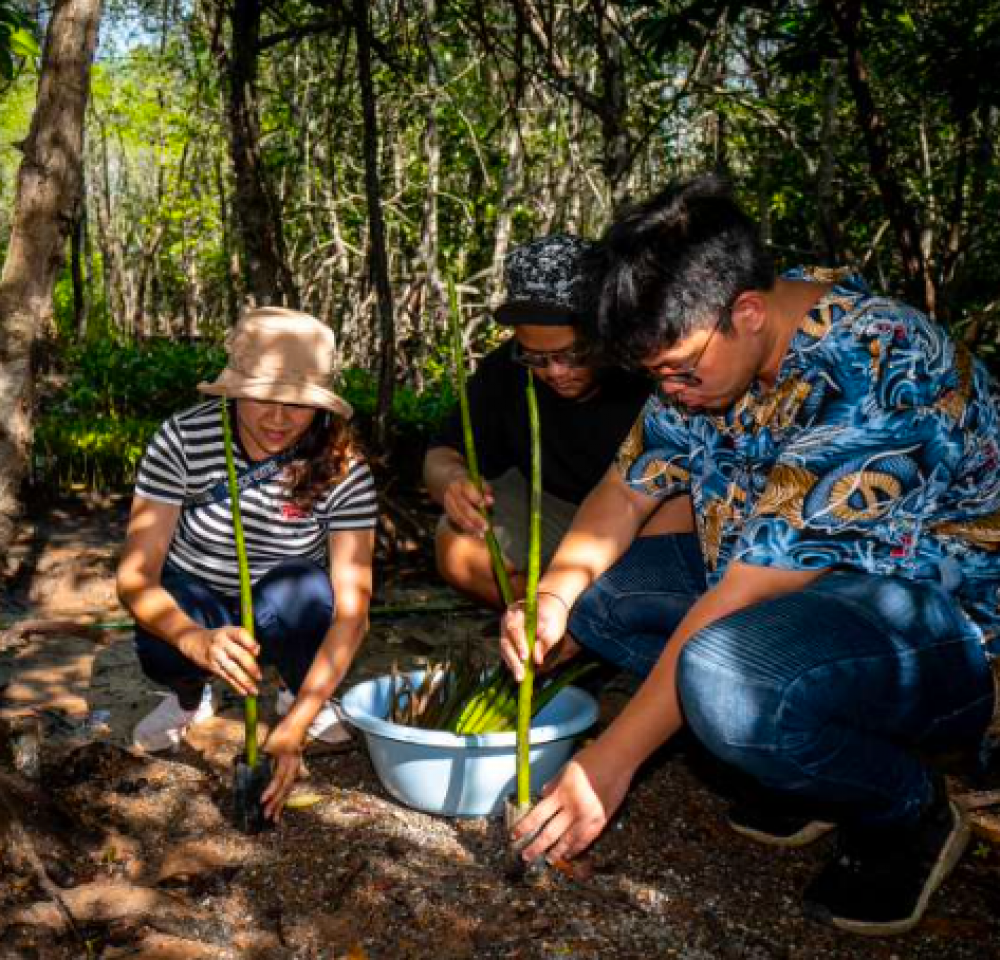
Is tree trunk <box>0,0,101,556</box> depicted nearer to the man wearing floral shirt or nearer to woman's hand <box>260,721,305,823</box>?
woman's hand <box>260,721,305,823</box>

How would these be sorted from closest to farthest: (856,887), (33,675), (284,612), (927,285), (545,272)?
1. (856,887)
2. (545,272)
3. (284,612)
4. (33,675)
5. (927,285)

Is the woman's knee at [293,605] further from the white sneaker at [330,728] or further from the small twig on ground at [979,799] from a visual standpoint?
the small twig on ground at [979,799]

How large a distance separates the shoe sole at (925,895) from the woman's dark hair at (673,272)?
106 cm

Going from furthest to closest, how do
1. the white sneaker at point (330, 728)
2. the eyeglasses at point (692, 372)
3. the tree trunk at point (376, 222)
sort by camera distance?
1. the tree trunk at point (376, 222)
2. the white sneaker at point (330, 728)
3. the eyeglasses at point (692, 372)

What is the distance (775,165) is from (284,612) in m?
8.79

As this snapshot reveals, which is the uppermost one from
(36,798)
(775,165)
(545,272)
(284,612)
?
(775,165)

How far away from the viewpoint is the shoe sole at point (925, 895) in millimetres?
1931

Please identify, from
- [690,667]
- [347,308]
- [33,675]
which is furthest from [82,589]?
[347,308]

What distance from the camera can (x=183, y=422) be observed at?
2621 millimetres

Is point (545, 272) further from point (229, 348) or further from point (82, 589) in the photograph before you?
point (82, 589)

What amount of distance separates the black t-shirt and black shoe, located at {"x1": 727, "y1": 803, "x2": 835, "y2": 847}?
1.02 meters

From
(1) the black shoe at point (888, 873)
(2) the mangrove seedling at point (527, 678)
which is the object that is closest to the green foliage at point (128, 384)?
(2) the mangrove seedling at point (527, 678)

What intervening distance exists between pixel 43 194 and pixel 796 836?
6.65 feet

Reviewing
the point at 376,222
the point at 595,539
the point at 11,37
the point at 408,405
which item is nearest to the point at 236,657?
the point at 595,539
